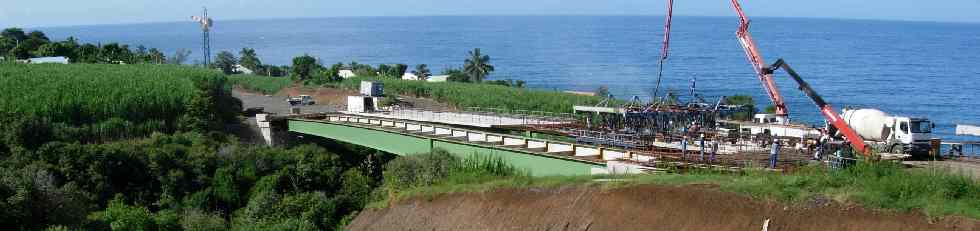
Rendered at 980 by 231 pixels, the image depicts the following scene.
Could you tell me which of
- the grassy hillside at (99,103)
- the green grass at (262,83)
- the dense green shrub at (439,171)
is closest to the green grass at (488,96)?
the green grass at (262,83)

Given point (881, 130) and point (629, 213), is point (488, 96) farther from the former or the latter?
point (629, 213)

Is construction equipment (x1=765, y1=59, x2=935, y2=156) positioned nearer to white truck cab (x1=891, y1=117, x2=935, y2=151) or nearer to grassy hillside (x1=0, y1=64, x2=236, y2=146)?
white truck cab (x1=891, y1=117, x2=935, y2=151)

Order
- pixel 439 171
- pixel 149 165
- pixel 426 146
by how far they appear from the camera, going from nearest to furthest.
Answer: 1. pixel 439 171
2. pixel 426 146
3. pixel 149 165

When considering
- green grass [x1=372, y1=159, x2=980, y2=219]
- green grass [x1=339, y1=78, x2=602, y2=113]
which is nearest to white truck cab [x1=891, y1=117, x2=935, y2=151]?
green grass [x1=372, y1=159, x2=980, y2=219]

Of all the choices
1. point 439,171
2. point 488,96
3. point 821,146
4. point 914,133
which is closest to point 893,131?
point 914,133

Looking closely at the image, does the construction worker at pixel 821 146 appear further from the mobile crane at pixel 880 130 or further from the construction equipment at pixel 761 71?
the construction equipment at pixel 761 71
